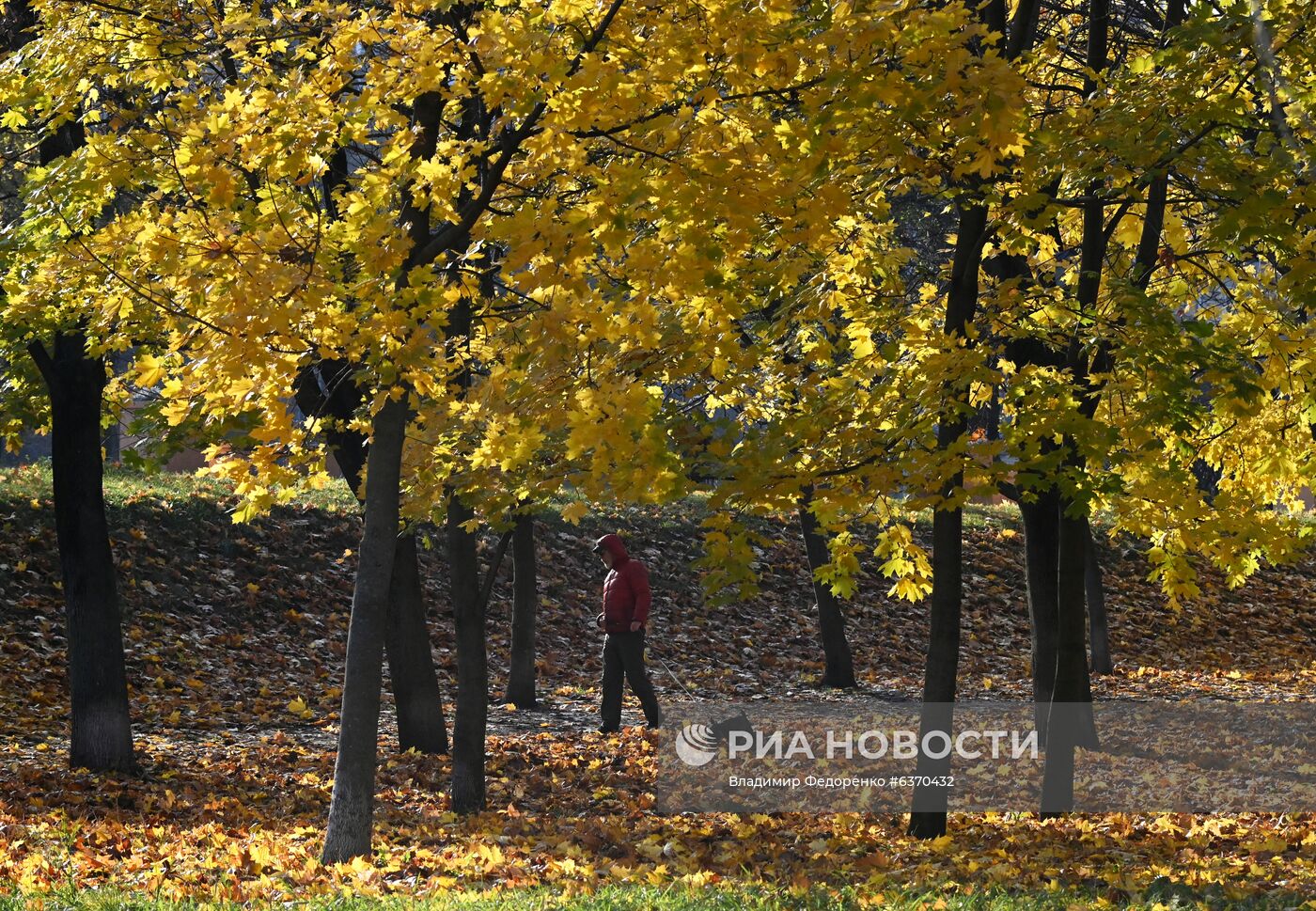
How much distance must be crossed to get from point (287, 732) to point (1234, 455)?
8.59m

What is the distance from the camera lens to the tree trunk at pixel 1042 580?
9.52m

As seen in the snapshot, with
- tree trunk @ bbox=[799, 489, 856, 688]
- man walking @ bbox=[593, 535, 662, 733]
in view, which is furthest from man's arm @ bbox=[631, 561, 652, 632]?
tree trunk @ bbox=[799, 489, 856, 688]

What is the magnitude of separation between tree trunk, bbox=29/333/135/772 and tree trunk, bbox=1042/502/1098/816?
689 centimetres

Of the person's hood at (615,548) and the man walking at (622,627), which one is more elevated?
the person's hood at (615,548)

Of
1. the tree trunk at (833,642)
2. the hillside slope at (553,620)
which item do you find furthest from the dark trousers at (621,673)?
the tree trunk at (833,642)

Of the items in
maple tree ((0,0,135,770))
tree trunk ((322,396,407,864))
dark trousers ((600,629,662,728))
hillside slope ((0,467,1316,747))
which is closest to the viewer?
tree trunk ((322,396,407,864))

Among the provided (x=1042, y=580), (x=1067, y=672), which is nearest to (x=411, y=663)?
(x=1042, y=580)

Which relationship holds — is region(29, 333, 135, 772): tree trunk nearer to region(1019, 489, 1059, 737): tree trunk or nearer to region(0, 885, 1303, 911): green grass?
region(0, 885, 1303, 911): green grass

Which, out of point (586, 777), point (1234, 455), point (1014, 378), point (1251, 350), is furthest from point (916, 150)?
point (586, 777)

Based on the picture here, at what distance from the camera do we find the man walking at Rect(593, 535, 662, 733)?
11.4 meters

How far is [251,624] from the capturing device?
14961mm

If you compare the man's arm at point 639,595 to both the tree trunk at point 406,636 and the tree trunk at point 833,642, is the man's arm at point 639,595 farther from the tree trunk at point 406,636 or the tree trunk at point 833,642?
the tree trunk at point 833,642

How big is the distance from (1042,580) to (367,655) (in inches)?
211

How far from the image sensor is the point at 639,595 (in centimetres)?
1140
